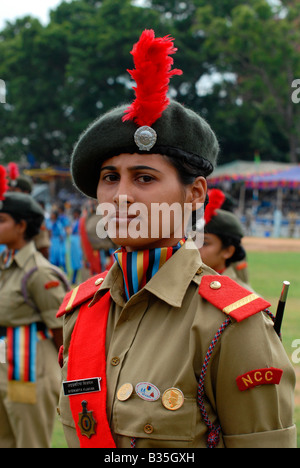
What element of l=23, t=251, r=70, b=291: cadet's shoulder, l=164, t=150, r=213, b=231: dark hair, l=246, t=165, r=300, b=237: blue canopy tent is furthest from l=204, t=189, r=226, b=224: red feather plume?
l=246, t=165, r=300, b=237: blue canopy tent

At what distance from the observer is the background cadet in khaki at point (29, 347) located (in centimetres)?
371

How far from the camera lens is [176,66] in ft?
126

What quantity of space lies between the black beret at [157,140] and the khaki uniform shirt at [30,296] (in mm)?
2010

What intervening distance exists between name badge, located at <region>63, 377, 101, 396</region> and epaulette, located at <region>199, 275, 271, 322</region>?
1.53 feet

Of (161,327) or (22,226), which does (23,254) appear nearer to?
(22,226)

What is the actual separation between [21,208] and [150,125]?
2.52 metres

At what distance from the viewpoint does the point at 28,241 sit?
164 inches

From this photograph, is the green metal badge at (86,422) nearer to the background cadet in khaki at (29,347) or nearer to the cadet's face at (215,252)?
the background cadet in khaki at (29,347)

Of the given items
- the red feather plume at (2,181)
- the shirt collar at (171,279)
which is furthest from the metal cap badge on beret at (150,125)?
the red feather plume at (2,181)

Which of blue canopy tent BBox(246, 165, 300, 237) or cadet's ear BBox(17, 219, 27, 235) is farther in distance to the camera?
blue canopy tent BBox(246, 165, 300, 237)

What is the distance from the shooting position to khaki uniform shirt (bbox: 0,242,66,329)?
12.3 feet

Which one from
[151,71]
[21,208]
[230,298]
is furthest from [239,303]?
[21,208]

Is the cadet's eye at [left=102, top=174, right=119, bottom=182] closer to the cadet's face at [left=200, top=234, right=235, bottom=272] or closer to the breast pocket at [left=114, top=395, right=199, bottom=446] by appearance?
the breast pocket at [left=114, top=395, right=199, bottom=446]
